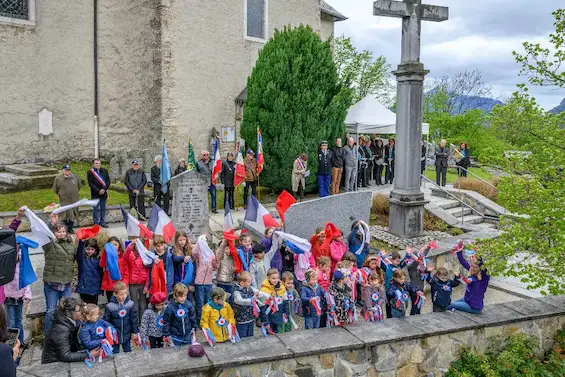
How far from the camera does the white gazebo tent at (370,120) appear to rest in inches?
695

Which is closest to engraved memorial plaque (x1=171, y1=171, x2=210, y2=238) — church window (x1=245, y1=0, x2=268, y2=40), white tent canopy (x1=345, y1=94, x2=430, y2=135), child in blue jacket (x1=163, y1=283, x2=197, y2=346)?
child in blue jacket (x1=163, y1=283, x2=197, y2=346)

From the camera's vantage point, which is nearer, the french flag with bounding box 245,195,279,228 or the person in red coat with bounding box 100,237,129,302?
the person in red coat with bounding box 100,237,129,302

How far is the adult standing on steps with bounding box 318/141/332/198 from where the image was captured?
49.4 ft

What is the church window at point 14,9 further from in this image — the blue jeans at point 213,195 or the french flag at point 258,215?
the french flag at point 258,215

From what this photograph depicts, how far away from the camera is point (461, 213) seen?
15.2 metres

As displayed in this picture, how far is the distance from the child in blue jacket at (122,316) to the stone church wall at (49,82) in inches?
540

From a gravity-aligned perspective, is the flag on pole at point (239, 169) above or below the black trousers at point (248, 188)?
above

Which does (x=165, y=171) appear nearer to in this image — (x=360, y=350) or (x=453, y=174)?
(x=360, y=350)

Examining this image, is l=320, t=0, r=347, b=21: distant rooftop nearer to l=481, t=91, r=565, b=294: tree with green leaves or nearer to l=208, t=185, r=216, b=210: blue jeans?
l=208, t=185, r=216, b=210: blue jeans

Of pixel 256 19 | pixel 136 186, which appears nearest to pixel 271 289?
pixel 136 186

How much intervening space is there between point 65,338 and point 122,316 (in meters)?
0.86

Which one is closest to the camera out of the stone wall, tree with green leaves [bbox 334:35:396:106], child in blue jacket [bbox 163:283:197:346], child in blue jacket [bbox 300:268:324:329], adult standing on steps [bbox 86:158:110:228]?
the stone wall

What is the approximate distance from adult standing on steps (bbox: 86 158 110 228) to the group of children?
466cm

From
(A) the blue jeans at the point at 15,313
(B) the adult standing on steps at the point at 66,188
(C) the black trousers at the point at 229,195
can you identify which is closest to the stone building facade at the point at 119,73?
(C) the black trousers at the point at 229,195
